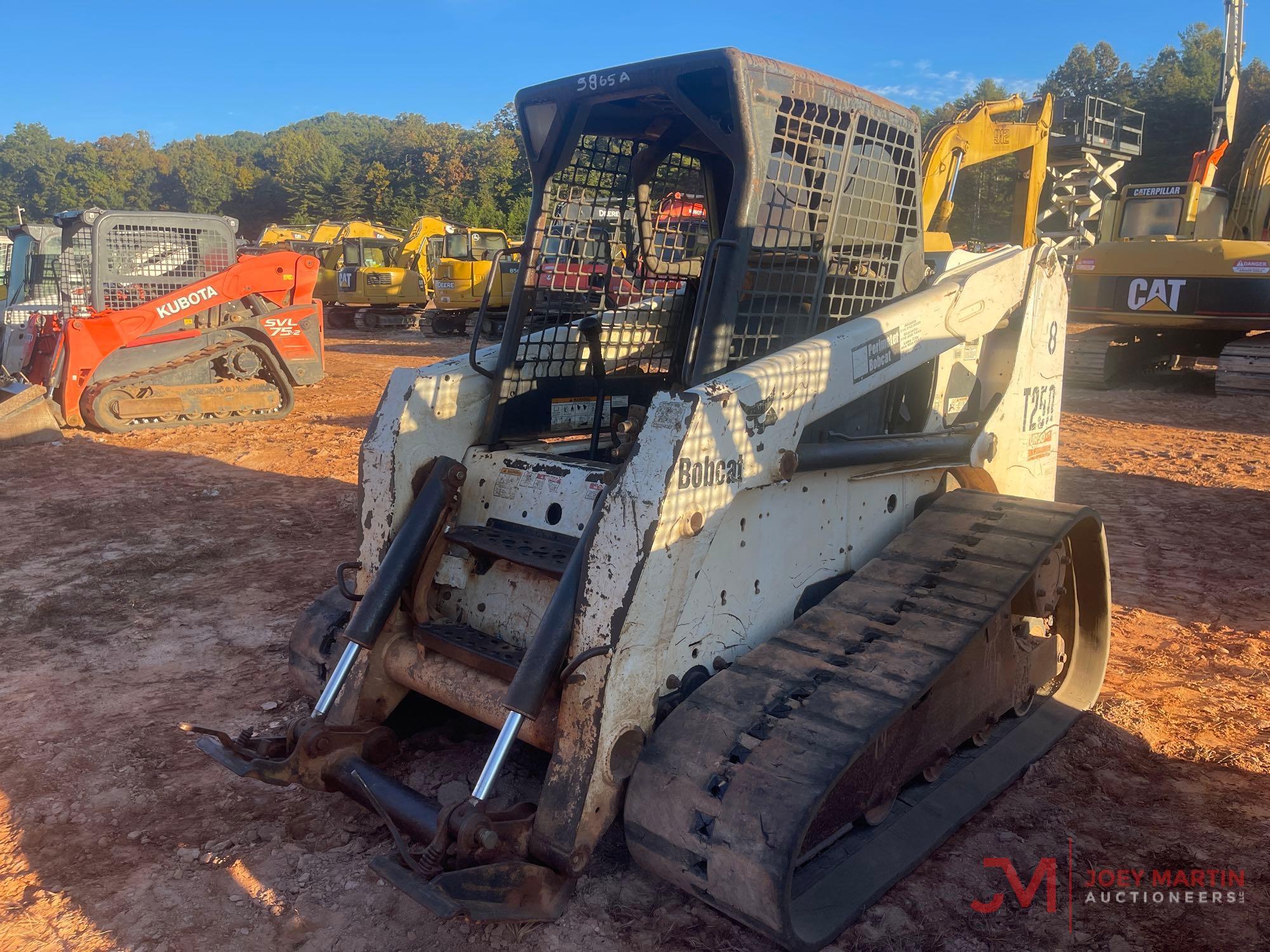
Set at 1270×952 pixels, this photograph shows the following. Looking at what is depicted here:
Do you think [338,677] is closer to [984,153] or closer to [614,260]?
[614,260]

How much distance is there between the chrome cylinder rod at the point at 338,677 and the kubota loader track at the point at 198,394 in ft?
26.3

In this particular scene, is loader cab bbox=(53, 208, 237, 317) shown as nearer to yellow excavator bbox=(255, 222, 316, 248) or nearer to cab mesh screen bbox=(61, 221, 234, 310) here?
cab mesh screen bbox=(61, 221, 234, 310)

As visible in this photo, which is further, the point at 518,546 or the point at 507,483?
the point at 507,483

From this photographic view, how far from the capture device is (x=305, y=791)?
3.33 meters

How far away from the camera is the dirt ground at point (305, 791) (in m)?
2.66

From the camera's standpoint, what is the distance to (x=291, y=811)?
3.20 m

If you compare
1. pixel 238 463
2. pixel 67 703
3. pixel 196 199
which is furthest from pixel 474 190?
pixel 67 703

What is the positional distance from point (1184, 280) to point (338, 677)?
1224cm

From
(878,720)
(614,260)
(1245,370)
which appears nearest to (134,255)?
(614,260)

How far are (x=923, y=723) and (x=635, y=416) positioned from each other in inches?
49.9

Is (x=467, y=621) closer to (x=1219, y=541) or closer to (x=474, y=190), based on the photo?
(x=1219, y=541)

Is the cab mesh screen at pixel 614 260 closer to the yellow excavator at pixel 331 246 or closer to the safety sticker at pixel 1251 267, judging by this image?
the safety sticker at pixel 1251 267

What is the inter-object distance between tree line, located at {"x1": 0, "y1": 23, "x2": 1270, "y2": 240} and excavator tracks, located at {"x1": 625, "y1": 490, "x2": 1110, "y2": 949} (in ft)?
53.6

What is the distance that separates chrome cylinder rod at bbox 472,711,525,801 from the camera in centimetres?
252
